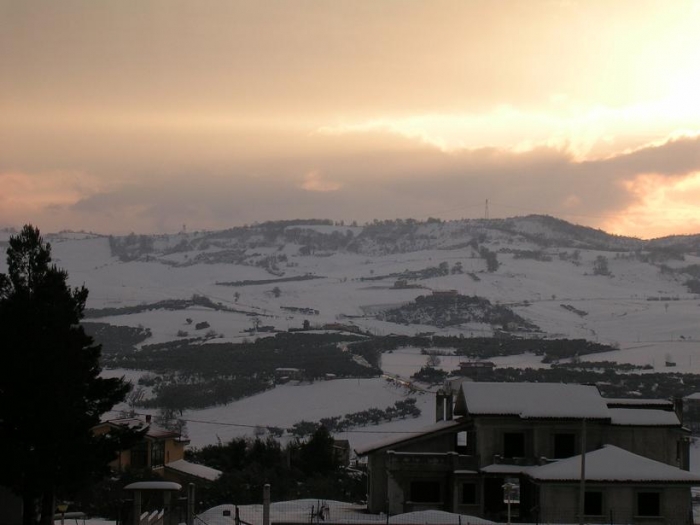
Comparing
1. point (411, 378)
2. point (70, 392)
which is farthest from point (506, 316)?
point (70, 392)

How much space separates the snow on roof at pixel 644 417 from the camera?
30062 millimetres

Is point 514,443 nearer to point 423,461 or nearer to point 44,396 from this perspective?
point 423,461

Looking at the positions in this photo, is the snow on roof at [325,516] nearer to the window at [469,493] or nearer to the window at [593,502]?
the window at [469,493]

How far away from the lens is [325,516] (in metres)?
27.0

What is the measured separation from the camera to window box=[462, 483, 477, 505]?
94.9ft

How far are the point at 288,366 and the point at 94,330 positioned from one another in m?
56.8

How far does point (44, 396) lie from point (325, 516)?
25.6 feet

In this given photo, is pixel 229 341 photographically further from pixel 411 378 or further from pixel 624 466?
pixel 624 466

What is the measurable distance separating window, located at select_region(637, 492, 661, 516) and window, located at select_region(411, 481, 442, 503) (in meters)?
5.47

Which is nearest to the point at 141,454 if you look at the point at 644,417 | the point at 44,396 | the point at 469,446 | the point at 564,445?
the point at 469,446

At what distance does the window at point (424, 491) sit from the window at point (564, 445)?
3416 millimetres

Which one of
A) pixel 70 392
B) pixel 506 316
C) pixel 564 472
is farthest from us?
pixel 506 316

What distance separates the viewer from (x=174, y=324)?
159500 millimetres

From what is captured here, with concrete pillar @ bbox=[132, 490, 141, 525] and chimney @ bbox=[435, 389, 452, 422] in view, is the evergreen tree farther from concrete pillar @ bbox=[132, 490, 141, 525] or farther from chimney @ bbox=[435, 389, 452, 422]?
chimney @ bbox=[435, 389, 452, 422]
